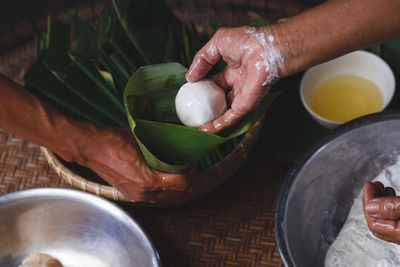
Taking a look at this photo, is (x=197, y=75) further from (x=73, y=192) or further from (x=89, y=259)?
(x=89, y=259)

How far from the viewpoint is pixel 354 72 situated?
1387mm

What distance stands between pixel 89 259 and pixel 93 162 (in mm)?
270

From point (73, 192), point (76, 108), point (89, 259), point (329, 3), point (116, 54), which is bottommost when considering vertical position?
point (89, 259)

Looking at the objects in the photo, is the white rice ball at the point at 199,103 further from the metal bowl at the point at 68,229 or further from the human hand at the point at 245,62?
the metal bowl at the point at 68,229

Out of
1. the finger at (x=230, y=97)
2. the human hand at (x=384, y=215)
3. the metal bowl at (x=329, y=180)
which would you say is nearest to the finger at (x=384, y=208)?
the human hand at (x=384, y=215)

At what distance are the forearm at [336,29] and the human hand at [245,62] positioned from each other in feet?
0.09

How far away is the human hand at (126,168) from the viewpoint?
1.06 m

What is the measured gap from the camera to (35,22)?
1.57 metres

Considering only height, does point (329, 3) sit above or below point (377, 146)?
above

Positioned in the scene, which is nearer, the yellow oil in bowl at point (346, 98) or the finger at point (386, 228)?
the finger at point (386, 228)

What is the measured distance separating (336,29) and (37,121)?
0.72m

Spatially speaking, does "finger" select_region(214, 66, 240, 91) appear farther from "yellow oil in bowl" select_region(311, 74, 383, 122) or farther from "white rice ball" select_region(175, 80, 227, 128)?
"yellow oil in bowl" select_region(311, 74, 383, 122)

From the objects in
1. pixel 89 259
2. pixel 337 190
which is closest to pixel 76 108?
pixel 89 259

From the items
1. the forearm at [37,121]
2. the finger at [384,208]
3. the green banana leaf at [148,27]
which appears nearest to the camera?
the finger at [384,208]
